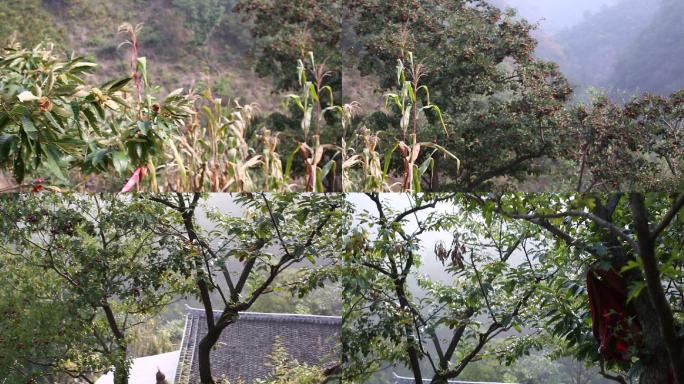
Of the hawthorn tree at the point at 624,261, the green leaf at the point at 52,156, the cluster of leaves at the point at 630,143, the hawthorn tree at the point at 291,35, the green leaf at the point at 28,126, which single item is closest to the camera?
the green leaf at the point at 28,126

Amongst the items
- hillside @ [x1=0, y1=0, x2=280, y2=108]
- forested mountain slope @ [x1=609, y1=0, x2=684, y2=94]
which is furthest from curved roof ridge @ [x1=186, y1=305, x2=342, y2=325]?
forested mountain slope @ [x1=609, y1=0, x2=684, y2=94]

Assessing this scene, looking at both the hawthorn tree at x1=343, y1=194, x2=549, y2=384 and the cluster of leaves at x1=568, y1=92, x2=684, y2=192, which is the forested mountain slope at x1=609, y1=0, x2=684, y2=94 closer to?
the cluster of leaves at x1=568, y1=92, x2=684, y2=192

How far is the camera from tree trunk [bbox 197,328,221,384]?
268 centimetres

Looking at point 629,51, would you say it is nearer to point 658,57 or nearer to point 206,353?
point 658,57

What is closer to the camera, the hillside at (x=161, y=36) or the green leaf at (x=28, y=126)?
the green leaf at (x=28, y=126)

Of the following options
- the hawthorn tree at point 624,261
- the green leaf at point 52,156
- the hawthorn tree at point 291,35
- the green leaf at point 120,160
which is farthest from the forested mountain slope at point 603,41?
the green leaf at point 52,156

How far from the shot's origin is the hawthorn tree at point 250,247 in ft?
8.75

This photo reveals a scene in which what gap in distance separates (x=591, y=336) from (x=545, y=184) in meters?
0.56

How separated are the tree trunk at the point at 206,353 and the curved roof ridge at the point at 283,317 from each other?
0.08 m

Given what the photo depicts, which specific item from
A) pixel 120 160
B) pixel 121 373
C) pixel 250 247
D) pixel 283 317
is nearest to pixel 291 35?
pixel 250 247

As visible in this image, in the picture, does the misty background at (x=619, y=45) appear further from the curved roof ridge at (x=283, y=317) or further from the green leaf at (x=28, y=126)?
the green leaf at (x=28, y=126)

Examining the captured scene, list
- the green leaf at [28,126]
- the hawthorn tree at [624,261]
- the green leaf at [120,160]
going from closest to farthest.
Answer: the green leaf at [28,126] → the green leaf at [120,160] → the hawthorn tree at [624,261]

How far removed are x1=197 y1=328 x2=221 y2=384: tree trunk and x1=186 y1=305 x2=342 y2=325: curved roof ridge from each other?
8 centimetres

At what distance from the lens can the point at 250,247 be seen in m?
2.72
